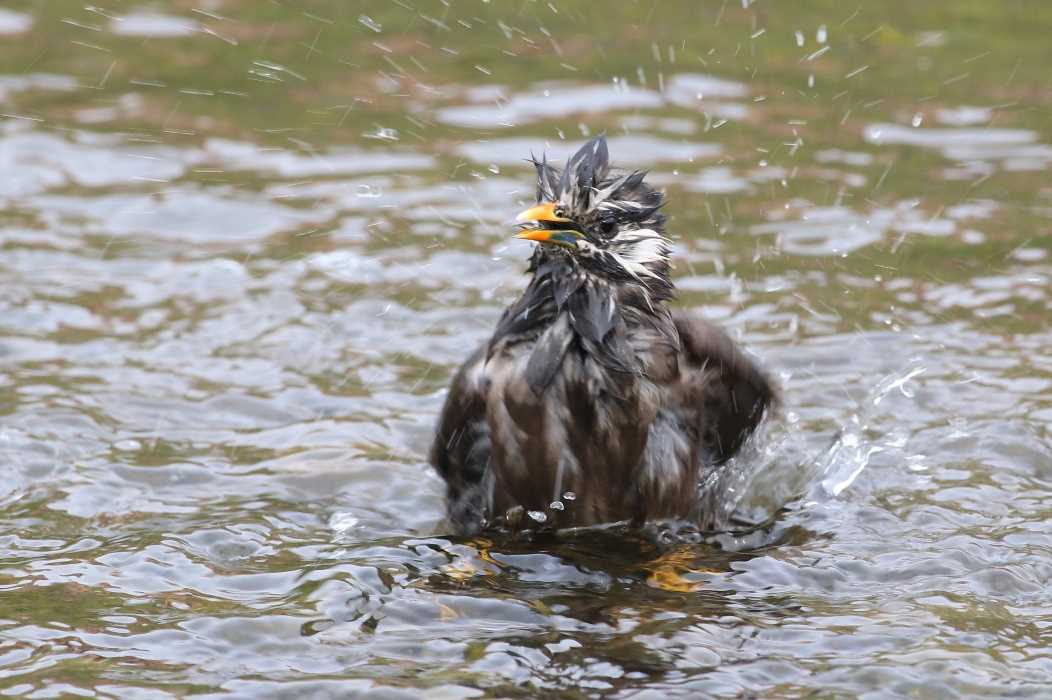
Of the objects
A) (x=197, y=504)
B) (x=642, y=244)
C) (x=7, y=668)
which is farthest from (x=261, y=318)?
(x=7, y=668)

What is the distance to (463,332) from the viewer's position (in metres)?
9.69

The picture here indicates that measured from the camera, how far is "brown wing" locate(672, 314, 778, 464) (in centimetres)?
704

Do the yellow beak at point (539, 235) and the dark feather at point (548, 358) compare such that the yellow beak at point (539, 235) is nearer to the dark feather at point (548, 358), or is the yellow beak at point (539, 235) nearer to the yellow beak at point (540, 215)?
the yellow beak at point (540, 215)

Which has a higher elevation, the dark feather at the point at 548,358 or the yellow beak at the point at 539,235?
the yellow beak at the point at 539,235

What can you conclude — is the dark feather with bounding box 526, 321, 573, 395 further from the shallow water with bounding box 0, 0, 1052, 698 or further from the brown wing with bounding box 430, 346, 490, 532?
the shallow water with bounding box 0, 0, 1052, 698

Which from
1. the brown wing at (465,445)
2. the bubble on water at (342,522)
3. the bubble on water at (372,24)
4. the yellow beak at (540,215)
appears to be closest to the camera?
the yellow beak at (540,215)

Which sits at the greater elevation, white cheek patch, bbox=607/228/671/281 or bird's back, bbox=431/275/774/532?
white cheek patch, bbox=607/228/671/281

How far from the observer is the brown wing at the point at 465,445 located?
700cm

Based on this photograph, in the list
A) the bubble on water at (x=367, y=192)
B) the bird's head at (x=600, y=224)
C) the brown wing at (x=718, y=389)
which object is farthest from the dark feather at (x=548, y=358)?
the bubble on water at (x=367, y=192)

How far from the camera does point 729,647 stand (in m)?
5.68

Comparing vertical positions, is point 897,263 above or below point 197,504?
above

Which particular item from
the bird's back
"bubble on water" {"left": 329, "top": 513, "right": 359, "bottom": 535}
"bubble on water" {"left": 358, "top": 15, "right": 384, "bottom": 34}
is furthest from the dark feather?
"bubble on water" {"left": 358, "top": 15, "right": 384, "bottom": 34}

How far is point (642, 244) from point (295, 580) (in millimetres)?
1951

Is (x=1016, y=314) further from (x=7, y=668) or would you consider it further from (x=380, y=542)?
(x=7, y=668)
